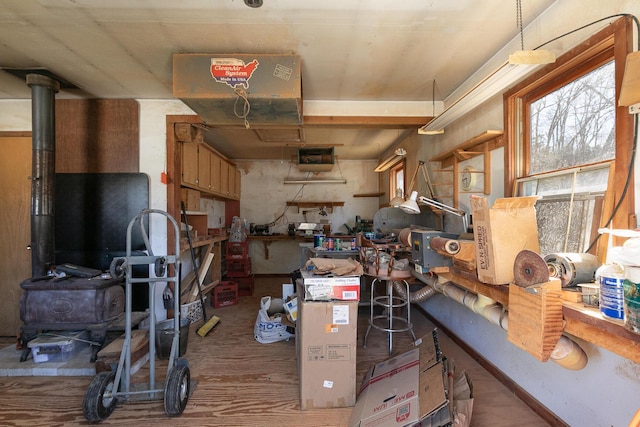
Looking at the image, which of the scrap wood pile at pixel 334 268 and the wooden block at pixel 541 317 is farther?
the scrap wood pile at pixel 334 268

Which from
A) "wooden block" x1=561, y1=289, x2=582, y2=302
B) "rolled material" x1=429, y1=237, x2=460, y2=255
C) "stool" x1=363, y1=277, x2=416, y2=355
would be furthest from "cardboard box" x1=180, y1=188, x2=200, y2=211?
"wooden block" x1=561, y1=289, x2=582, y2=302

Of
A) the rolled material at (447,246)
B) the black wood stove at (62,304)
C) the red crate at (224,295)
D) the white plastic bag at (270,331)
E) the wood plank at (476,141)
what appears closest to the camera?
the rolled material at (447,246)

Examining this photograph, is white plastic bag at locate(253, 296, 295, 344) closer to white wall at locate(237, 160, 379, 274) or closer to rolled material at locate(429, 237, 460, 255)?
rolled material at locate(429, 237, 460, 255)

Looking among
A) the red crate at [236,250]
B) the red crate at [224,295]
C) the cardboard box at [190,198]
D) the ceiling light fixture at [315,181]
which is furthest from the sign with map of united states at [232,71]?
the ceiling light fixture at [315,181]

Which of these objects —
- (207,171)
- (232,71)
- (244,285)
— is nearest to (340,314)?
(232,71)

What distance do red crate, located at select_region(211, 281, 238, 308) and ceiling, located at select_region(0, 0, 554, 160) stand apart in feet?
8.56

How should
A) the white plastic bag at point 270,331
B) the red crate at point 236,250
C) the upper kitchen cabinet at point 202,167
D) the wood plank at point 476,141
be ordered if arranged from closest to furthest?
the wood plank at point 476,141
the white plastic bag at point 270,331
the upper kitchen cabinet at point 202,167
the red crate at point 236,250

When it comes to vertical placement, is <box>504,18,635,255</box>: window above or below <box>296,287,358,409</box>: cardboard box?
above

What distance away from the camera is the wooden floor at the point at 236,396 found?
189cm

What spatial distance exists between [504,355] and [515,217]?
4.64 ft

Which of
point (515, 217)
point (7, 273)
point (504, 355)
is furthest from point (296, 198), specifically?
point (515, 217)

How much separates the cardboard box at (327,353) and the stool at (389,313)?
592 mm

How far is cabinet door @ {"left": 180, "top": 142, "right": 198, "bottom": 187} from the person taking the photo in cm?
354

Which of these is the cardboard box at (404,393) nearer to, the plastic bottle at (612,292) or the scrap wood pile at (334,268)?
the scrap wood pile at (334,268)
